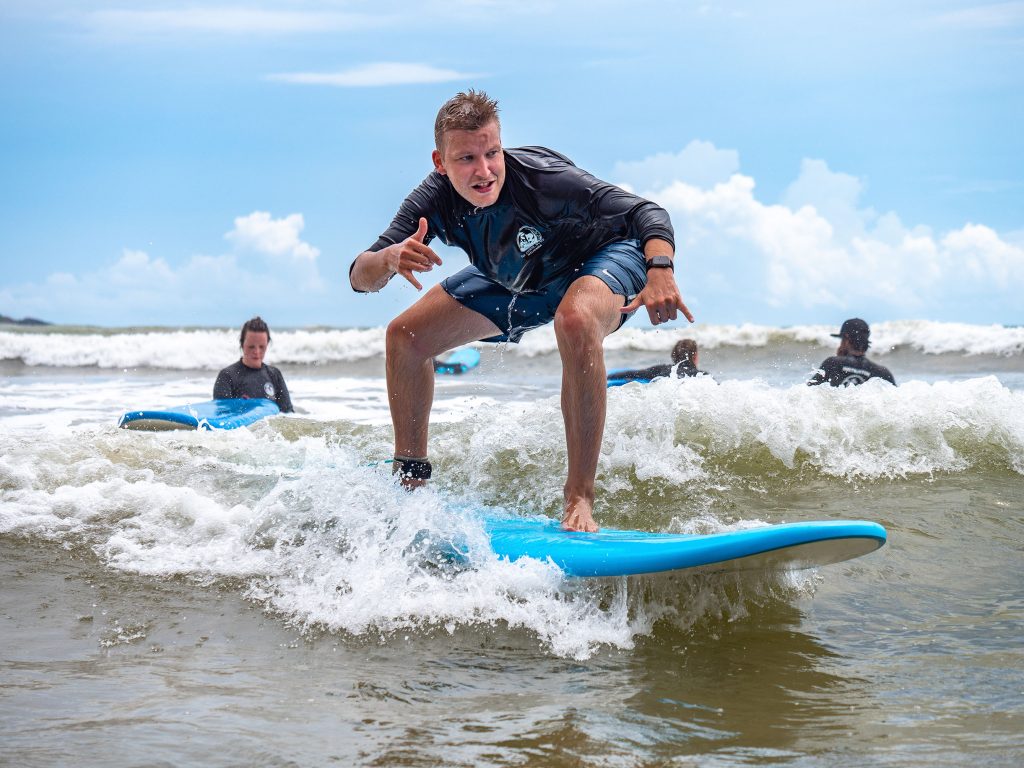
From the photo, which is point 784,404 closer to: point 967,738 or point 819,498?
point 819,498

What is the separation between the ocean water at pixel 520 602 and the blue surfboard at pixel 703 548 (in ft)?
0.34

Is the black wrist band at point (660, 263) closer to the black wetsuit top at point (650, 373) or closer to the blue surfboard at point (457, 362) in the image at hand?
the black wetsuit top at point (650, 373)

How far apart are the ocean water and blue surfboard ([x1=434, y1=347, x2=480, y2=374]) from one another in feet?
33.0

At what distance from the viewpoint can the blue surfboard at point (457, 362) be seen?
55.3 feet

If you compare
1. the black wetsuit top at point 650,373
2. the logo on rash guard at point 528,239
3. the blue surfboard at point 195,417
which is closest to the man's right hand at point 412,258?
the logo on rash guard at point 528,239

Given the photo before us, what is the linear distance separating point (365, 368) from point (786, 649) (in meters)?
18.5

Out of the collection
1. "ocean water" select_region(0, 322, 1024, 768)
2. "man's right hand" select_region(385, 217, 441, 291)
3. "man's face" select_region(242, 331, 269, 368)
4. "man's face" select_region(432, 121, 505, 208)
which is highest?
"man's face" select_region(432, 121, 505, 208)

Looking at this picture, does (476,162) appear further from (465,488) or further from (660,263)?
(465,488)

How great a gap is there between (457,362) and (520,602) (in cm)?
1392

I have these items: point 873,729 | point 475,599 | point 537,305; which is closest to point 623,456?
point 537,305

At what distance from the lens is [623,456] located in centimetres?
523

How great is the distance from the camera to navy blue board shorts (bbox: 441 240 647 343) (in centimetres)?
380

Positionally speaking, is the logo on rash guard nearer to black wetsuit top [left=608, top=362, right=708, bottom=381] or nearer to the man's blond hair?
the man's blond hair

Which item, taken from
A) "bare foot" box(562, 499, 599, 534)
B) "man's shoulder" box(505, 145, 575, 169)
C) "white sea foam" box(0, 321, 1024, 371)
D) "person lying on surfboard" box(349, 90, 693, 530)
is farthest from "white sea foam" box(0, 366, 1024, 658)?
"white sea foam" box(0, 321, 1024, 371)
